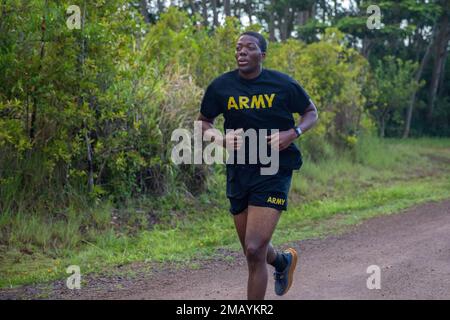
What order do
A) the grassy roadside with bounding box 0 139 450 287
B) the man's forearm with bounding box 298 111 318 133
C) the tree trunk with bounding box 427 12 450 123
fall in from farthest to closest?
the tree trunk with bounding box 427 12 450 123 < the grassy roadside with bounding box 0 139 450 287 < the man's forearm with bounding box 298 111 318 133

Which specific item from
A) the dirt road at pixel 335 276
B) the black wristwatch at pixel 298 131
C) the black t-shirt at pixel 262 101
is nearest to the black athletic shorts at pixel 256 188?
the black t-shirt at pixel 262 101

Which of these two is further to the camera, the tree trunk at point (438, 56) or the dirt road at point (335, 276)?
the tree trunk at point (438, 56)

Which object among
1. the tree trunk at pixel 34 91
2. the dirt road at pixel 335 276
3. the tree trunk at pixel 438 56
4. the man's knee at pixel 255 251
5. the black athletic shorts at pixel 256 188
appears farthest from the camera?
the tree trunk at pixel 438 56

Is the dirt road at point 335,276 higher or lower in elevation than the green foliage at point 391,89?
lower

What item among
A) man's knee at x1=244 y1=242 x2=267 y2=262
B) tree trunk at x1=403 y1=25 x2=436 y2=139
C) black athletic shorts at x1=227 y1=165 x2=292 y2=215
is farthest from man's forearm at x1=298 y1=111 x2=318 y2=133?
tree trunk at x1=403 y1=25 x2=436 y2=139

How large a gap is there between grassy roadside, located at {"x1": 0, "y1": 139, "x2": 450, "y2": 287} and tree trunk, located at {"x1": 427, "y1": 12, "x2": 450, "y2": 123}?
9.27 m

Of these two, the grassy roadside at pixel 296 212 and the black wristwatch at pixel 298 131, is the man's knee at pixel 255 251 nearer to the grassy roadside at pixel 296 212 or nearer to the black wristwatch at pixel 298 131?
the black wristwatch at pixel 298 131

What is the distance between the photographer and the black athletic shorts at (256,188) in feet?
16.1

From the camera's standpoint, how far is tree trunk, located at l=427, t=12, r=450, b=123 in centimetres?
2547

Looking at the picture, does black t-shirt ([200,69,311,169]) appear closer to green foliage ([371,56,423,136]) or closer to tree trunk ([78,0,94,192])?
tree trunk ([78,0,94,192])

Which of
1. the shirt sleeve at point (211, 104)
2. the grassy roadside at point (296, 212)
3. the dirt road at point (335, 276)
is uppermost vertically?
the shirt sleeve at point (211, 104)

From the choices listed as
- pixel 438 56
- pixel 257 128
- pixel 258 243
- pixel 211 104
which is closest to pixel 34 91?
pixel 211 104

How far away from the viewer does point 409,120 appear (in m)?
24.6

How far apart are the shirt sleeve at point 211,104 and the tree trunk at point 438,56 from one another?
22021 mm
